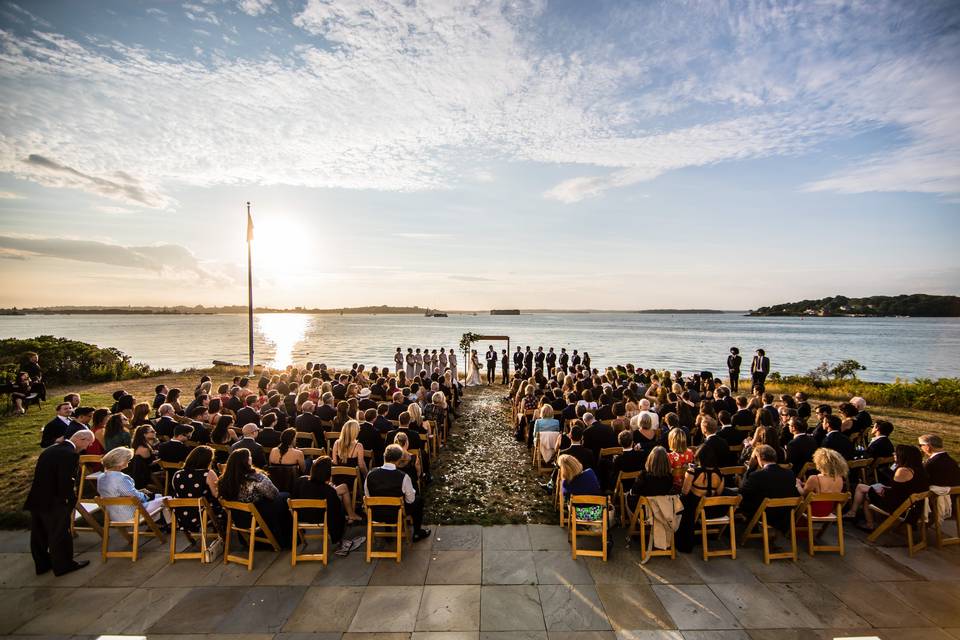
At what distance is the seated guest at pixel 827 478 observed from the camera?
542 centimetres

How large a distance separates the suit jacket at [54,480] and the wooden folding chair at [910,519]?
387 inches

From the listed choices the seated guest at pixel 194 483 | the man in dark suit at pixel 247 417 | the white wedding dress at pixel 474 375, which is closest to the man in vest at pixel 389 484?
the seated guest at pixel 194 483

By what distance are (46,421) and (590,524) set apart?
14457 millimetres

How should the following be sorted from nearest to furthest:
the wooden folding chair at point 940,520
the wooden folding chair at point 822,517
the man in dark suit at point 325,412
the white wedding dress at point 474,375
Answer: the wooden folding chair at point 822,517 → the wooden folding chair at point 940,520 → the man in dark suit at point 325,412 → the white wedding dress at point 474,375

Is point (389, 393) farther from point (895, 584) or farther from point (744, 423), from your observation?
point (895, 584)

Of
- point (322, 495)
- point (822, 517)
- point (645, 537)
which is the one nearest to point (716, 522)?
point (645, 537)

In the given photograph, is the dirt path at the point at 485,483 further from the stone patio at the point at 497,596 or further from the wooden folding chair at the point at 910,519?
the wooden folding chair at the point at 910,519

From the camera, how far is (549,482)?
7836mm

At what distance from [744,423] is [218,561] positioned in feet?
29.7

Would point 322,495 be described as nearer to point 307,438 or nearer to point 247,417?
point 307,438

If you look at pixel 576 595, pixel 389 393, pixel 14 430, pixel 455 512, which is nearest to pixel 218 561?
pixel 455 512

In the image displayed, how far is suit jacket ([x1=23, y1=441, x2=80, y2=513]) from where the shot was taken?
16.0 feet

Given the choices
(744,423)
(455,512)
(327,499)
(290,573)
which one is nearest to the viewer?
(290,573)

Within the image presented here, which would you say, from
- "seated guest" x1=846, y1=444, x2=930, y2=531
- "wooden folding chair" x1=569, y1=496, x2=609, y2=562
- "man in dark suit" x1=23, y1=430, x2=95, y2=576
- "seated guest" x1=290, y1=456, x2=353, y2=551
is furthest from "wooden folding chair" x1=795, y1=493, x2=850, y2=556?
"man in dark suit" x1=23, y1=430, x2=95, y2=576
